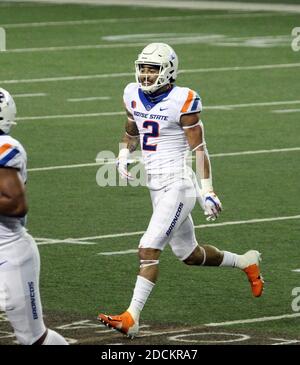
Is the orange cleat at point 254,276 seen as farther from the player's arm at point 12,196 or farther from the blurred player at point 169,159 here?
the player's arm at point 12,196

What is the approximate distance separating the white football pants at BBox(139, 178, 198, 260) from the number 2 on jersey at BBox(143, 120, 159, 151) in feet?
1.03

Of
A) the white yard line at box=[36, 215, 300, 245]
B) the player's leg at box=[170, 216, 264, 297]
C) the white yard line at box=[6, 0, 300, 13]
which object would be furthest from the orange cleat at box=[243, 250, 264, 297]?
the white yard line at box=[6, 0, 300, 13]

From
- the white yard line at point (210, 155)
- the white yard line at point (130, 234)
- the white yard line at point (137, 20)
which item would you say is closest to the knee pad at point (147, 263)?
the white yard line at point (130, 234)

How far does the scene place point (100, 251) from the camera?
43.4 feet

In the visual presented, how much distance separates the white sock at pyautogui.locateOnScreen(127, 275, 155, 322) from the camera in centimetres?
1052

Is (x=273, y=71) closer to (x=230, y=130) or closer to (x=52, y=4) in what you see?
(x=230, y=130)

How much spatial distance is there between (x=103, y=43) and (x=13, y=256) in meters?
19.7

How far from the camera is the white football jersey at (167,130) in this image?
36.4 ft

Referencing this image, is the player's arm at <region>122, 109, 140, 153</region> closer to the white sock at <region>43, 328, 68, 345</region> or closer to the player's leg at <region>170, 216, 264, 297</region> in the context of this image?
the player's leg at <region>170, 216, 264, 297</region>

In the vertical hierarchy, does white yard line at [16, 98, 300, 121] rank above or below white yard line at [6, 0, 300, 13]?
below

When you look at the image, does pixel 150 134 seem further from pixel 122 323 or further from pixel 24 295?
pixel 24 295

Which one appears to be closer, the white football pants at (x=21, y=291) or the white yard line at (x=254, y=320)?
the white football pants at (x=21, y=291)

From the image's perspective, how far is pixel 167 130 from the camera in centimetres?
1115
